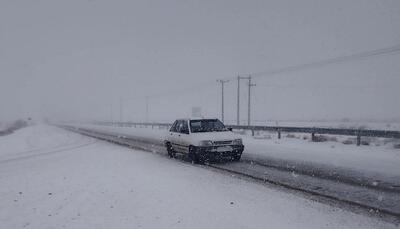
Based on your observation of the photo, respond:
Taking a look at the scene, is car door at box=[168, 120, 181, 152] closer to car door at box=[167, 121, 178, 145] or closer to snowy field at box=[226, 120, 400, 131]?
car door at box=[167, 121, 178, 145]

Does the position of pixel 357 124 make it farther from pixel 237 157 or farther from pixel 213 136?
pixel 213 136

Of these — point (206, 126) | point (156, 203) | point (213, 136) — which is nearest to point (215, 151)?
point (213, 136)

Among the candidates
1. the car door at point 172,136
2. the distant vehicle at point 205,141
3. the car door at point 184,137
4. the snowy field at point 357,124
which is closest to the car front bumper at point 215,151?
the distant vehicle at point 205,141

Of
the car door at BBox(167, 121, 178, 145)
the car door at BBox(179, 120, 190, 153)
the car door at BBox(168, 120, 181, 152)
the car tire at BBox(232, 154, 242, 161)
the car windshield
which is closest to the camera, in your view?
the car tire at BBox(232, 154, 242, 161)

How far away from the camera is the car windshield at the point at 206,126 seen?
50.0 ft

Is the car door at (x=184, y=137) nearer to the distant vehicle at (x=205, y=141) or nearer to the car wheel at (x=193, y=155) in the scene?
the distant vehicle at (x=205, y=141)

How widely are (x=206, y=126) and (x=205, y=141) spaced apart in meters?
1.77

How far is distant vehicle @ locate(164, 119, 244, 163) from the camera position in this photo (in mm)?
13758

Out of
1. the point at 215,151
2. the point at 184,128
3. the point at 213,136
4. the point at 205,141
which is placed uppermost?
the point at 184,128

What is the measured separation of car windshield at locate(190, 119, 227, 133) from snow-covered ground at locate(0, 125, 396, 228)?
9.93 feet

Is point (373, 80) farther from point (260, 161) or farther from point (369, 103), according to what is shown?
point (260, 161)

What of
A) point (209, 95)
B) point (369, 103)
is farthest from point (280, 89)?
point (369, 103)

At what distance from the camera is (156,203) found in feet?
26.5

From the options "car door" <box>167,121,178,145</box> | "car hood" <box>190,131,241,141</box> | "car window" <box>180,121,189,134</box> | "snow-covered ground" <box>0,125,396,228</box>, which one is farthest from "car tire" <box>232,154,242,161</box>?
"car door" <box>167,121,178,145</box>
